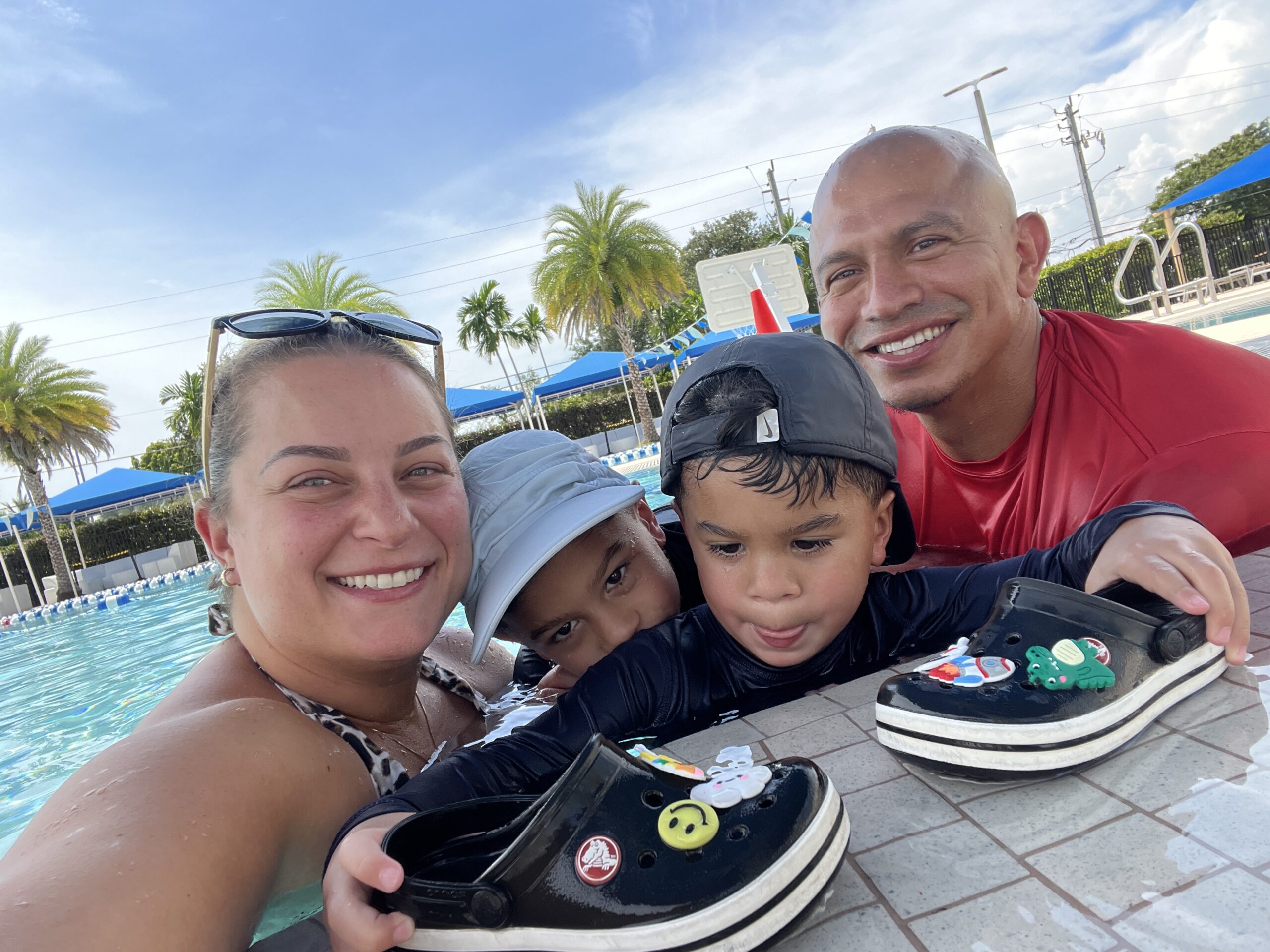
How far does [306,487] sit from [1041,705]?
63.2 inches

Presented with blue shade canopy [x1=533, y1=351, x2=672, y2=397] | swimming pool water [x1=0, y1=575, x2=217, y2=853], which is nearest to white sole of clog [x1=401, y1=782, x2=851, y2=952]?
swimming pool water [x1=0, y1=575, x2=217, y2=853]

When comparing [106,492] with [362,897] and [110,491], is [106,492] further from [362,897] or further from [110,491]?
[362,897]

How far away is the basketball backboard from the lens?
1555cm

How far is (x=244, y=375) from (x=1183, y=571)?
7.10ft

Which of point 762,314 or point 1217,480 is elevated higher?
point 762,314

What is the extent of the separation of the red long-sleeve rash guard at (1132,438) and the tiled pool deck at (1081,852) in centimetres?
90

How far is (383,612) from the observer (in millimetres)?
1912

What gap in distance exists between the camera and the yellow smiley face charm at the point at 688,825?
1.05 meters

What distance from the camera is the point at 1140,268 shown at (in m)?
22.9

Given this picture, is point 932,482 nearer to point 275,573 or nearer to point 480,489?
point 480,489

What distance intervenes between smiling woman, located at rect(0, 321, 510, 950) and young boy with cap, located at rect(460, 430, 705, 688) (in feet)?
0.45

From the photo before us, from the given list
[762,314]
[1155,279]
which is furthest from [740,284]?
[762,314]

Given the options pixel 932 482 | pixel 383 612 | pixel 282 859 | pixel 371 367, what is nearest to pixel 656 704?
pixel 383 612

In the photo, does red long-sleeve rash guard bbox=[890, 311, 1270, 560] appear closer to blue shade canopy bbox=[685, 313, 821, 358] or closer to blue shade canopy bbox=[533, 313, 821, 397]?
blue shade canopy bbox=[685, 313, 821, 358]
